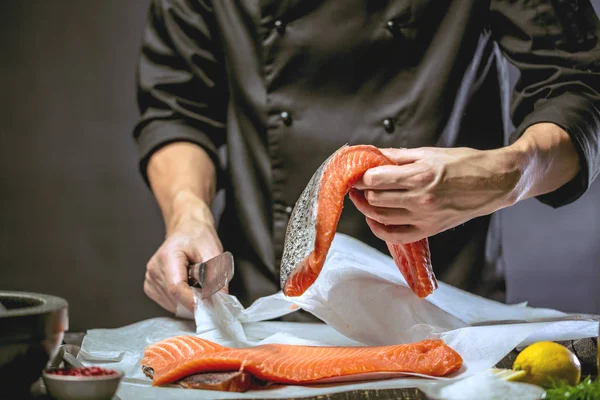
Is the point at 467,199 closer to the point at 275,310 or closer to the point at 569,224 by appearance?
the point at 275,310

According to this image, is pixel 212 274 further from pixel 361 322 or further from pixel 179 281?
pixel 361 322

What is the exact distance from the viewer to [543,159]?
6.18 feet

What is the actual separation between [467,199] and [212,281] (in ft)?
2.22

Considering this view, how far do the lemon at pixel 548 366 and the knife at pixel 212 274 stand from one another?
2.50 feet

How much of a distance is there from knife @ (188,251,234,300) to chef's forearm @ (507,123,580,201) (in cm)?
72

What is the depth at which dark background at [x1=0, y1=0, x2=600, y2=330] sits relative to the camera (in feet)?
12.3

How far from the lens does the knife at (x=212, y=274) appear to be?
184 cm

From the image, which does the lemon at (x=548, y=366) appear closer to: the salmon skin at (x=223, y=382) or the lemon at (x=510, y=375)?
the lemon at (x=510, y=375)

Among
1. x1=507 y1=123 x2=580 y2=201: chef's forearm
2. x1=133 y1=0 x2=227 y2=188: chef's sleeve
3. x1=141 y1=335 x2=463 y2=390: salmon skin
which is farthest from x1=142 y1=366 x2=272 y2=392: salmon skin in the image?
x1=133 y1=0 x2=227 y2=188: chef's sleeve

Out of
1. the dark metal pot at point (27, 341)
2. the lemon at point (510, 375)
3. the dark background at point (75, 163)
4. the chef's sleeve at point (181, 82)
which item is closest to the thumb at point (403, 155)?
the lemon at point (510, 375)

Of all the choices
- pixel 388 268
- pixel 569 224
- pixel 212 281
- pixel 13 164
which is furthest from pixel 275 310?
pixel 13 164

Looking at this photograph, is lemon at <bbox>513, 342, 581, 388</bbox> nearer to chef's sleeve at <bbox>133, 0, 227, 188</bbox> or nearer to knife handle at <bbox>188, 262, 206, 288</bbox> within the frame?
knife handle at <bbox>188, 262, 206, 288</bbox>

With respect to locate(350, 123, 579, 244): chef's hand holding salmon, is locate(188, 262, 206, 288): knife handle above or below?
below

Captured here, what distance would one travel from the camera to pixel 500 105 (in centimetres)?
239
